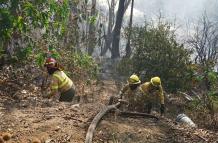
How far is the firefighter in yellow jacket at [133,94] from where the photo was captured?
11.2m

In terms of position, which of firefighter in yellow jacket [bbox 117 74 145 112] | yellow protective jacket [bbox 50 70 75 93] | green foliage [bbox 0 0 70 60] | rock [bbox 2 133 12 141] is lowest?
rock [bbox 2 133 12 141]

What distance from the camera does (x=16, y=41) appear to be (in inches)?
444

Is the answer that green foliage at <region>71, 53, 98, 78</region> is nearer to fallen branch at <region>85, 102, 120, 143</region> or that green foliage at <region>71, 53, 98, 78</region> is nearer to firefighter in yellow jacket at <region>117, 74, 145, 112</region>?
firefighter in yellow jacket at <region>117, 74, 145, 112</region>

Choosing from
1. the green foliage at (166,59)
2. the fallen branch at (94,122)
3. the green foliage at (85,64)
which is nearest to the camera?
the fallen branch at (94,122)

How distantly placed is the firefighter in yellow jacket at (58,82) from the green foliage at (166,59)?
7.20 metres

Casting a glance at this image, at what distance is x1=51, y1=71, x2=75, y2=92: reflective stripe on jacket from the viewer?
382 inches

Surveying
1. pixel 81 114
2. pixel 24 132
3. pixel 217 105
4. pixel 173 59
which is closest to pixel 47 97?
pixel 81 114

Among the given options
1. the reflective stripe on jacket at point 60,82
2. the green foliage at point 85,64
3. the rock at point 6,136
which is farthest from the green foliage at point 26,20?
the rock at point 6,136

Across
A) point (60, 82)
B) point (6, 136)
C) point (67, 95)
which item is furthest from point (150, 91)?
point (6, 136)

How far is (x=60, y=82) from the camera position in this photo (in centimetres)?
1000

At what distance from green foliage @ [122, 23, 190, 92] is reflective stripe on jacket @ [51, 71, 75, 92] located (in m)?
7.44

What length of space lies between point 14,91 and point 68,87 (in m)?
1.25

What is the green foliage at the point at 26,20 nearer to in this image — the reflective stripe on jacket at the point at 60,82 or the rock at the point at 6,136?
the reflective stripe on jacket at the point at 60,82

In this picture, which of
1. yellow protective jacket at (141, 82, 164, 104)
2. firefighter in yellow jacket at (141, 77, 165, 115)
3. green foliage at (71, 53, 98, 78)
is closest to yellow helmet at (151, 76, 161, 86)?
firefighter in yellow jacket at (141, 77, 165, 115)
